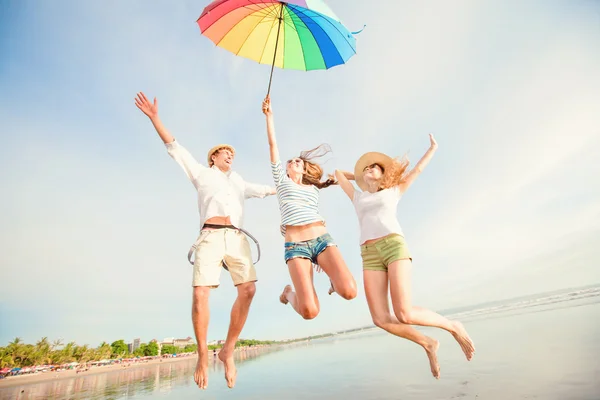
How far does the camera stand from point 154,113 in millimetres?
4496

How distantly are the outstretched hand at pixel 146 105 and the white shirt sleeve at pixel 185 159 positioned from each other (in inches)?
17.5

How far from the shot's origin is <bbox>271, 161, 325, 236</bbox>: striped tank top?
476 centimetres

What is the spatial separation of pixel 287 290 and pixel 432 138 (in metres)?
3.14

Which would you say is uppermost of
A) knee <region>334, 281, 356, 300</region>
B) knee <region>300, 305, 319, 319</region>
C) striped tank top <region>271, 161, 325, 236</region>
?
striped tank top <region>271, 161, 325, 236</region>

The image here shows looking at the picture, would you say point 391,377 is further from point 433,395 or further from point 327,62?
point 327,62

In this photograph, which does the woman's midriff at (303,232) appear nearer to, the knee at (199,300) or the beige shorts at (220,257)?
the beige shorts at (220,257)

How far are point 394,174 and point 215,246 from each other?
265 cm

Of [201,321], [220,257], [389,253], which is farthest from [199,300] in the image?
[389,253]

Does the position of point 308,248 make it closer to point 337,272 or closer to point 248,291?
point 337,272

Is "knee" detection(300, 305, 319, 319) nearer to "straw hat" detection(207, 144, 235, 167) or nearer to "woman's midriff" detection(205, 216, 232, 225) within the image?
"woman's midriff" detection(205, 216, 232, 225)

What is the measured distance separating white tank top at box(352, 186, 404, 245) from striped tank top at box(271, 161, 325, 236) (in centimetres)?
67

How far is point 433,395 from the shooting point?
467 cm

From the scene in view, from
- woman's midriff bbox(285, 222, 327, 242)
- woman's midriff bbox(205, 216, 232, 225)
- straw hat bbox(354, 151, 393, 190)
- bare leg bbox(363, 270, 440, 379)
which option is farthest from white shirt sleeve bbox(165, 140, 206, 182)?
bare leg bbox(363, 270, 440, 379)

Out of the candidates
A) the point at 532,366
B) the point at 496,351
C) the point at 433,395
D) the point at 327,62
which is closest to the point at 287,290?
the point at 433,395
